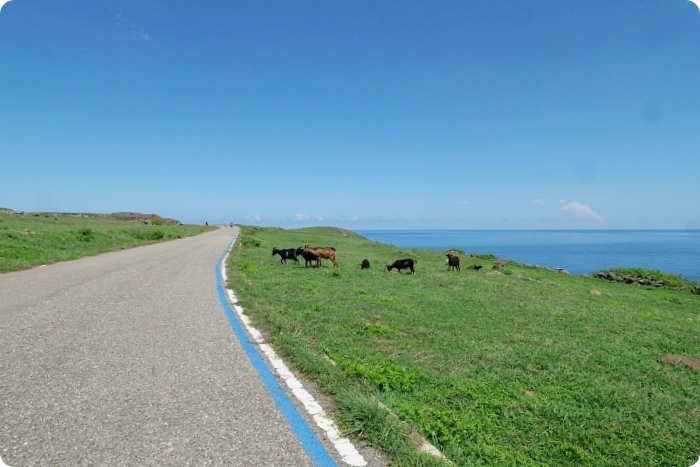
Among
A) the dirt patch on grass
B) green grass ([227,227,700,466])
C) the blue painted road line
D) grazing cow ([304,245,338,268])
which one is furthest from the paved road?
grazing cow ([304,245,338,268])

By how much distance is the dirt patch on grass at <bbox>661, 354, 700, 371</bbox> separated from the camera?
6.36m

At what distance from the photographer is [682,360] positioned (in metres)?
6.57

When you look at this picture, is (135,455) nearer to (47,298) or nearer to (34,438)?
(34,438)

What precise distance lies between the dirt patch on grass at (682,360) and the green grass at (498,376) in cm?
21

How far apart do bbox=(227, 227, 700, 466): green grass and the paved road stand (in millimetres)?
912

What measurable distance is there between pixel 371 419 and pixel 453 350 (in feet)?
9.91

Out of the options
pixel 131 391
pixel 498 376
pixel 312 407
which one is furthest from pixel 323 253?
pixel 312 407

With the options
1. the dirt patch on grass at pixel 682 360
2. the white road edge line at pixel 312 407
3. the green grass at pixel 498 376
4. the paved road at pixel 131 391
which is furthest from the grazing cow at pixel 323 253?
the dirt patch on grass at pixel 682 360

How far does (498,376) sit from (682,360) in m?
3.54

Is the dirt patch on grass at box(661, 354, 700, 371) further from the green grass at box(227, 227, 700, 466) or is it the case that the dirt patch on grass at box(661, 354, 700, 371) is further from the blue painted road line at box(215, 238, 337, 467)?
the blue painted road line at box(215, 238, 337, 467)

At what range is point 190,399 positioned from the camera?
15.2 feet

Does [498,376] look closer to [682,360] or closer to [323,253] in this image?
[682,360]

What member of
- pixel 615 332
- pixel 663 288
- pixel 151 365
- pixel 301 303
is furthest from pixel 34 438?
pixel 663 288

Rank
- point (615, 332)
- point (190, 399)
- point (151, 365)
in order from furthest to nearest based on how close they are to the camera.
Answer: point (615, 332) → point (151, 365) → point (190, 399)
